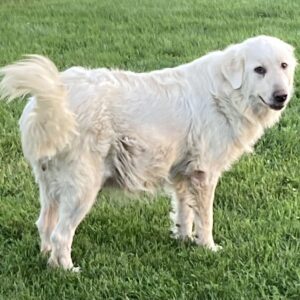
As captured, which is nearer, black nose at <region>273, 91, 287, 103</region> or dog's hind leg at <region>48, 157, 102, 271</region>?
dog's hind leg at <region>48, 157, 102, 271</region>

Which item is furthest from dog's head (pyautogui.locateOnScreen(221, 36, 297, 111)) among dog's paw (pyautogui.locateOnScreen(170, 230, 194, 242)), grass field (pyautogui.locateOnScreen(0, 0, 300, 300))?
dog's paw (pyautogui.locateOnScreen(170, 230, 194, 242))

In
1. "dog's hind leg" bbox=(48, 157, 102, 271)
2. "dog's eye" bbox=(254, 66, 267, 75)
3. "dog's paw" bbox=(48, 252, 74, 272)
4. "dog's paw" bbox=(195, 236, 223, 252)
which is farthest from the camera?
"dog's paw" bbox=(195, 236, 223, 252)

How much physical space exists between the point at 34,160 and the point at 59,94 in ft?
1.49

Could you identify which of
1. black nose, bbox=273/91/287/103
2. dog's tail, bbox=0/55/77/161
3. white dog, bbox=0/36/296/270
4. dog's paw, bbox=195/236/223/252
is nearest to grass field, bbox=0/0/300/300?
dog's paw, bbox=195/236/223/252

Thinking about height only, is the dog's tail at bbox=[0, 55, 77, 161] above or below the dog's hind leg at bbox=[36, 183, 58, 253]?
above

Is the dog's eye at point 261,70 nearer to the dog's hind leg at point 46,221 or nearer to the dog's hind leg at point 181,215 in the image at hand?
the dog's hind leg at point 181,215

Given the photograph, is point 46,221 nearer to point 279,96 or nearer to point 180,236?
point 180,236

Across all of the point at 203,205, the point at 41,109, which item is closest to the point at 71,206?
the point at 41,109

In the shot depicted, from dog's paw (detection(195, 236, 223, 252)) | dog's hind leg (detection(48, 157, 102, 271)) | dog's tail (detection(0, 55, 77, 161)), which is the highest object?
dog's tail (detection(0, 55, 77, 161))

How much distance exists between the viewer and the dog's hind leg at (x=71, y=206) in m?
4.29

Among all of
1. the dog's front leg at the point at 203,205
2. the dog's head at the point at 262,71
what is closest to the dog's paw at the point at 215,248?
the dog's front leg at the point at 203,205

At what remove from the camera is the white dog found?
4.18 m

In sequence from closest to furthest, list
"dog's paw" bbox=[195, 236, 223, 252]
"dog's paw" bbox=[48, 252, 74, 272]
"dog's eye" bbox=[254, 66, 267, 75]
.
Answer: "dog's paw" bbox=[48, 252, 74, 272]
"dog's eye" bbox=[254, 66, 267, 75]
"dog's paw" bbox=[195, 236, 223, 252]

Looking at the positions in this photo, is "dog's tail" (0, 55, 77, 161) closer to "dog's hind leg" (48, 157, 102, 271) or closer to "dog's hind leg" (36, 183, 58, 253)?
"dog's hind leg" (48, 157, 102, 271)
